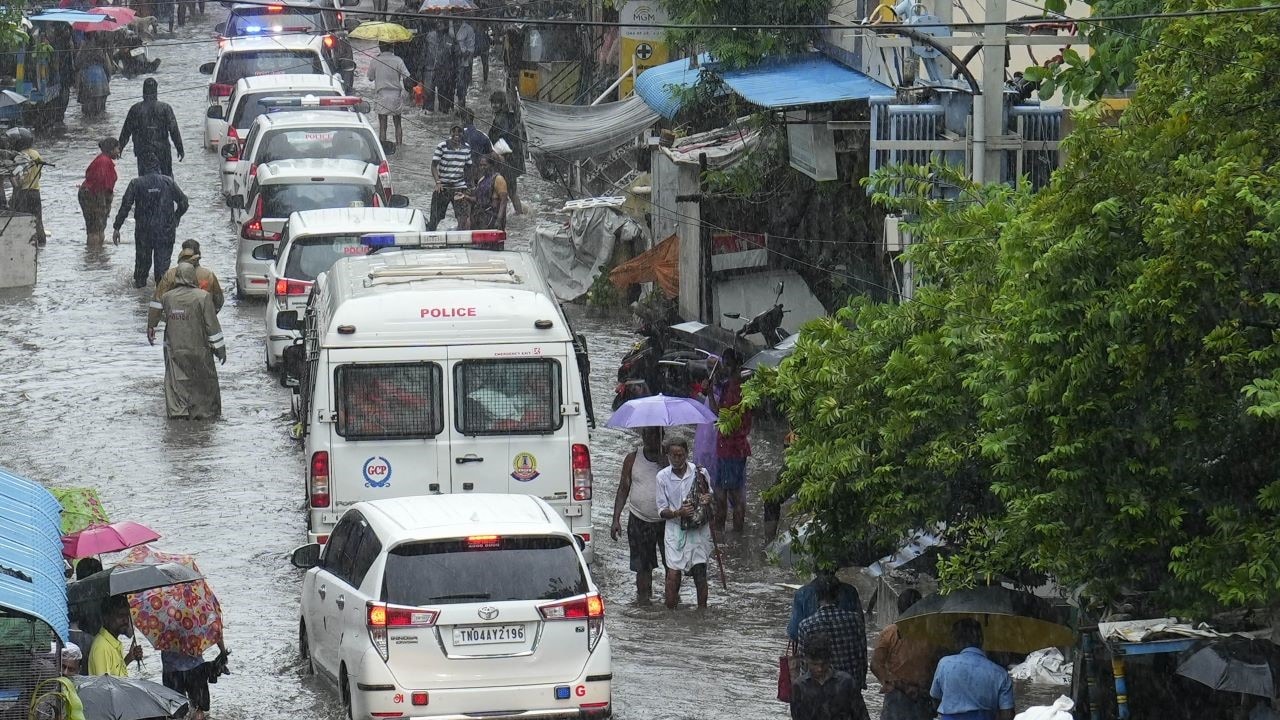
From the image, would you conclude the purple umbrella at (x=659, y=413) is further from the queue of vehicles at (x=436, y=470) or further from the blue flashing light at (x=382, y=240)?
the blue flashing light at (x=382, y=240)

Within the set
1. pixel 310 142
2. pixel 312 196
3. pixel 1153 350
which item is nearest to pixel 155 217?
pixel 312 196

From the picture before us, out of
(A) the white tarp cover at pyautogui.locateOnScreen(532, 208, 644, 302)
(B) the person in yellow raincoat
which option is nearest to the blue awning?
(B) the person in yellow raincoat

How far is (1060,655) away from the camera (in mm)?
12953

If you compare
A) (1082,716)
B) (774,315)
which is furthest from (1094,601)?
(774,315)

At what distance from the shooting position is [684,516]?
14.6 meters

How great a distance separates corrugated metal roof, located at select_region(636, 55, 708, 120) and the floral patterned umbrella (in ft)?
39.7

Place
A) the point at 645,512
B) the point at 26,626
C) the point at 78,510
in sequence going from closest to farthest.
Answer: the point at 26,626, the point at 78,510, the point at 645,512

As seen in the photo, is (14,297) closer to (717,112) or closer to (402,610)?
(717,112)

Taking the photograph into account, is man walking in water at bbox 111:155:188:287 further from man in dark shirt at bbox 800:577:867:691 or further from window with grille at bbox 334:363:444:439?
man in dark shirt at bbox 800:577:867:691

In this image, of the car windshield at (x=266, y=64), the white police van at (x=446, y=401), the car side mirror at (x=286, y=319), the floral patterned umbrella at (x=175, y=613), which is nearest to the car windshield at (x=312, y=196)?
the car side mirror at (x=286, y=319)

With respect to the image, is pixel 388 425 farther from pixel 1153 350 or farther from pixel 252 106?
pixel 252 106

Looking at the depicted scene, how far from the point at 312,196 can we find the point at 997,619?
1588cm

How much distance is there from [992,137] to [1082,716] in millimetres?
6676

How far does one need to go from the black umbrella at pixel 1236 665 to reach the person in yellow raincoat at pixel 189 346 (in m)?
12.5
